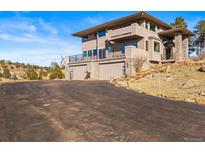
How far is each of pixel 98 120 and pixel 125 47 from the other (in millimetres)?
20693

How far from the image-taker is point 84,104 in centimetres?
1333

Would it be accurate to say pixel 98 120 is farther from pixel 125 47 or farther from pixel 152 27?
pixel 152 27

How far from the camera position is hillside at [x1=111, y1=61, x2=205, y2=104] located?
16639 millimetres

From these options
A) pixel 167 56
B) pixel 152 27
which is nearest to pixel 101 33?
pixel 152 27

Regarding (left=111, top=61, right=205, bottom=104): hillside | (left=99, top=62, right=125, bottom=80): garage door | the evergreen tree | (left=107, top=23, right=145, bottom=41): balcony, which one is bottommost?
(left=111, top=61, right=205, bottom=104): hillside

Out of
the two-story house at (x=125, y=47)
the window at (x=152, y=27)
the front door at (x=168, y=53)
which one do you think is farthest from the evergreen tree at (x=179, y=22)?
the window at (x=152, y=27)

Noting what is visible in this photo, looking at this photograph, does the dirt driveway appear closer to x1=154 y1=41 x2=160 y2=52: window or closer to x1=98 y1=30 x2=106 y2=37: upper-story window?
x1=154 y1=41 x2=160 y2=52: window

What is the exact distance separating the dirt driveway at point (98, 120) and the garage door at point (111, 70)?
15780 millimetres

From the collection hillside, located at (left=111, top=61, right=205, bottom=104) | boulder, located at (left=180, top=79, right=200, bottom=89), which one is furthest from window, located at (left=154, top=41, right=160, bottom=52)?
boulder, located at (left=180, top=79, right=200, bottom=89)

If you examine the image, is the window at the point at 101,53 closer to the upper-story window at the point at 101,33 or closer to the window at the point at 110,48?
the window at the point at 110,48

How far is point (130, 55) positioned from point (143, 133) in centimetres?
2159
